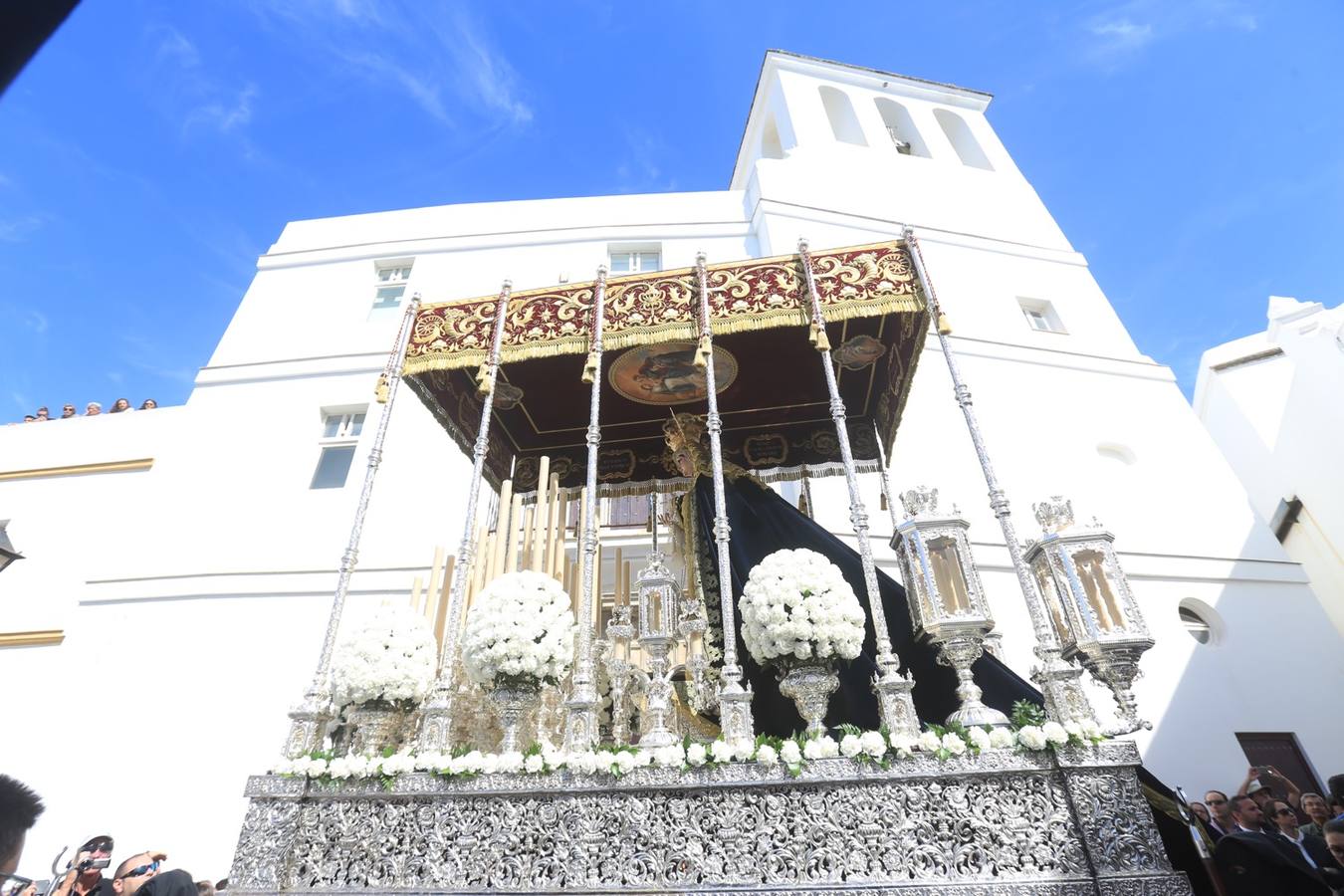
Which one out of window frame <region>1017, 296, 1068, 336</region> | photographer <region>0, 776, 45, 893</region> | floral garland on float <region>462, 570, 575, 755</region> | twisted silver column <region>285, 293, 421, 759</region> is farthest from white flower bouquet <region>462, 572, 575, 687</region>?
window frame <region>1017, 296, 1068, 336</region>

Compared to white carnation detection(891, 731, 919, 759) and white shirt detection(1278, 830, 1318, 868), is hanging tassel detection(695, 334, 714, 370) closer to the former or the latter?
white carnation detection(891, 731, 919, 759)

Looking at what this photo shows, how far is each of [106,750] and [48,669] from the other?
154 centimetres

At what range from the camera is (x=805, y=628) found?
3.81m

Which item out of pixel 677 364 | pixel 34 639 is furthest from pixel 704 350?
pixel 34 639

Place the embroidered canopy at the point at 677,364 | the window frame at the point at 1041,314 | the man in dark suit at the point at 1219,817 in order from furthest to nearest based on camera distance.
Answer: the window frame at the point at 1041,314, the embroidered canopy at the point at 677,364, the man in dark suit at the point at 1219,817

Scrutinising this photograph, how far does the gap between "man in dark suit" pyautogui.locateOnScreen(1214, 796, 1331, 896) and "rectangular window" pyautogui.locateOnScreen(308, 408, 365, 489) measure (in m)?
9.54

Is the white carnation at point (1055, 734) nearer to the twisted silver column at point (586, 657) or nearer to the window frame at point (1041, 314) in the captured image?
the twisted silver column at point (586, 657)

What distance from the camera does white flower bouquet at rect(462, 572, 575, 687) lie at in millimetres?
3916

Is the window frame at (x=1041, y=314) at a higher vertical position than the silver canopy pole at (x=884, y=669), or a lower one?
higher

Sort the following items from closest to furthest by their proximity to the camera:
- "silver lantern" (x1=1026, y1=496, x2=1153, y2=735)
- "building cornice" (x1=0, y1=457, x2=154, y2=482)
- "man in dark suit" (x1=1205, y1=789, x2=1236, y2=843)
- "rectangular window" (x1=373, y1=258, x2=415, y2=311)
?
"silver lantern" (x1=1026, y1=496, x2=1153, y2=735) → "man in dark suit" (x1=1205, y1=789, x2=1236, y2=843) → "building cornice" (x1=0, y1=457, x2=154, y2=482) → "rectangular window" (x1=373, y1=258, x2=415, y2=311)

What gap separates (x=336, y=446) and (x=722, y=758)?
26.9 feet

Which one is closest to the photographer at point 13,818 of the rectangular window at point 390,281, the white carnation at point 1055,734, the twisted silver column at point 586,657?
the twisted silver column at point 586,657

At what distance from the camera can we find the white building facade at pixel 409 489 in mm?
7129

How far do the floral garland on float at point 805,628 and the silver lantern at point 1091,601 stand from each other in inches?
48.1
